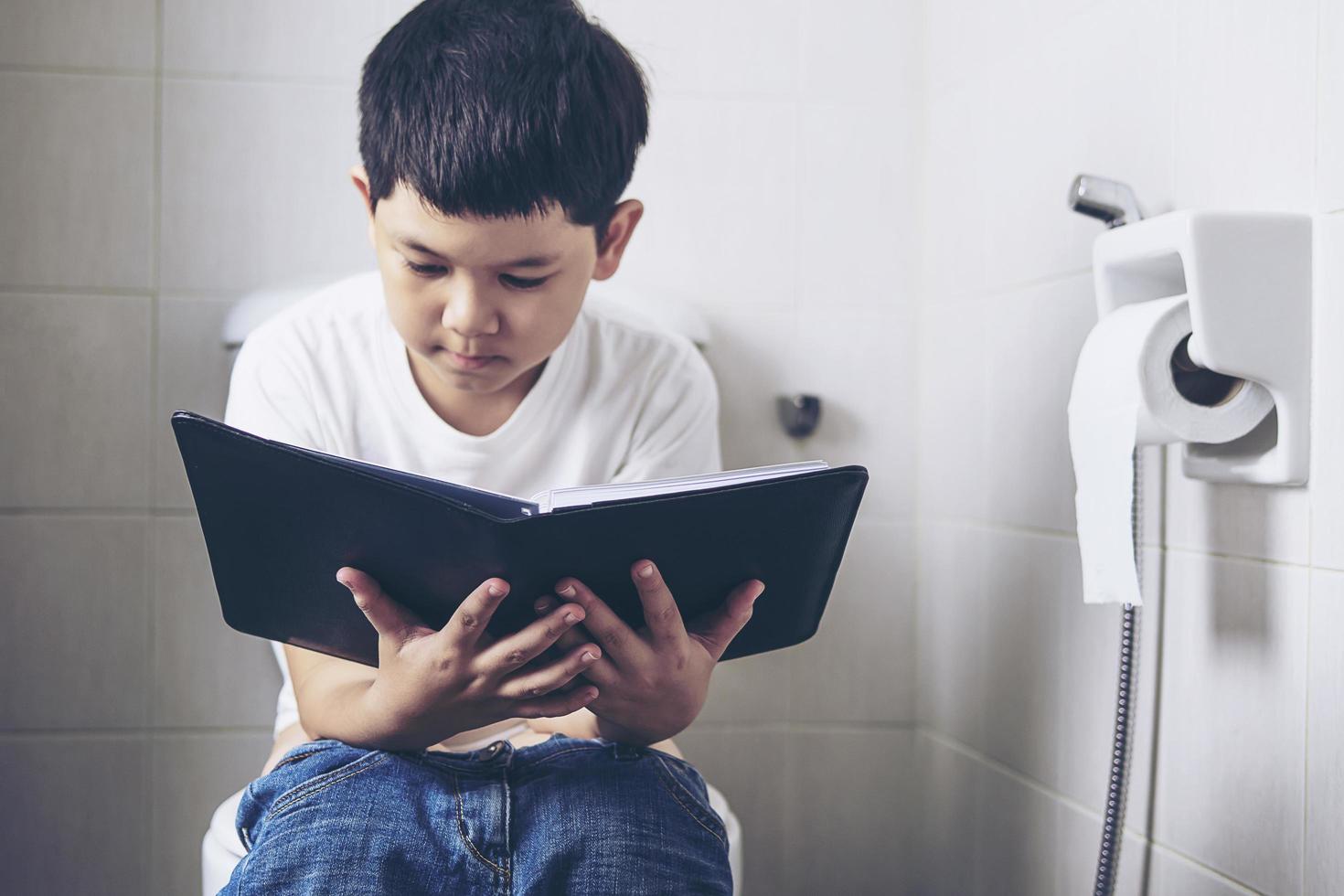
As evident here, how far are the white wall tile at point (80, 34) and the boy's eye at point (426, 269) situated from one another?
62 cm

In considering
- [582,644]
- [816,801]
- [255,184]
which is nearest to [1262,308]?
[582,644]

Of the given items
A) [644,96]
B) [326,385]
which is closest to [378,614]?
[326,385]

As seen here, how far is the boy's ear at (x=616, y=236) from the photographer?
920mm

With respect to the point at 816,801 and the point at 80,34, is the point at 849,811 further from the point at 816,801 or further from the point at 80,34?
the point at 80,34

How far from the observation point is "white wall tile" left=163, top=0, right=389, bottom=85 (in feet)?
4.06

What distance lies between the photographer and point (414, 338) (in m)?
0.87

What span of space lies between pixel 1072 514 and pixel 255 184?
3.12 ft

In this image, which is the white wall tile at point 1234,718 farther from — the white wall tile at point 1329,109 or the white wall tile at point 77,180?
the white wall tile at point 77,180

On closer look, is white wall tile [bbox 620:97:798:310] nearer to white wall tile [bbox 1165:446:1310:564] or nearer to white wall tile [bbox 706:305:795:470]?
white wall tile [bbox 706:305:795:470]

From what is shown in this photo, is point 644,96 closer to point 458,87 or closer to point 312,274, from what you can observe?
point 458,87

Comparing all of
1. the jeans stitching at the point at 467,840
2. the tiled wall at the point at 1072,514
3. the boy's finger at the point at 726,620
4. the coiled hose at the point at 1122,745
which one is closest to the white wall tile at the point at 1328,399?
the tiled wall at the point at 1072,514

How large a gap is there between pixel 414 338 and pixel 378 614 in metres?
0.26

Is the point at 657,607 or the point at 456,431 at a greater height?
the point at 456,431

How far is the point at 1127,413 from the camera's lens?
0.77 m
